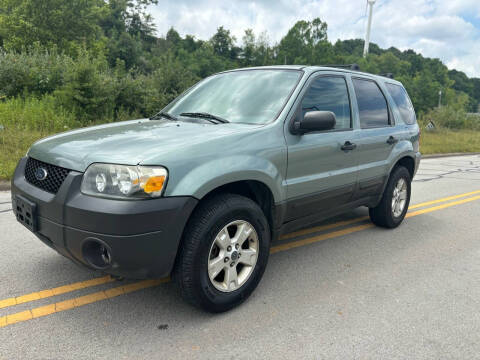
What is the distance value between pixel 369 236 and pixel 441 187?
4.74m

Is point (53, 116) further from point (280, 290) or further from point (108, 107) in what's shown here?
point (280, 290)

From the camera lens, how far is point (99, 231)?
2.21 metres

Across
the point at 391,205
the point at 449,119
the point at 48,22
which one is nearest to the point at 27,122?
the point at 391,205

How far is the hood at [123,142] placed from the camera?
2.40m

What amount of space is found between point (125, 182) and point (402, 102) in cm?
416

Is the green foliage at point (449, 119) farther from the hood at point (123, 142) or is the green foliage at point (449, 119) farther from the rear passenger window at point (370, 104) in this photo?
the hood at point (123, 142)

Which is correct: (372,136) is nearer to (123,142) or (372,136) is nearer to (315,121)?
(315,121)

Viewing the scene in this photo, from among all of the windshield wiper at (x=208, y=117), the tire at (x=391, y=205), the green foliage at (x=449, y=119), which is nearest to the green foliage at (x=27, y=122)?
the windshield wiper at (x=208, y=117)

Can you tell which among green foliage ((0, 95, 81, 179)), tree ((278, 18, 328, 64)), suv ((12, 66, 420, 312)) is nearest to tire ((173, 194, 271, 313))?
suv ((12, 66, 420, 312))

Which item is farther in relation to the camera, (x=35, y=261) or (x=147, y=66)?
(x=147, y=66)

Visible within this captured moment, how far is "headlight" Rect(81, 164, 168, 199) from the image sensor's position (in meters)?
2.25

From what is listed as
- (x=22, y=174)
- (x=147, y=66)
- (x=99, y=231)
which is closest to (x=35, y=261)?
(x=22, y=174)

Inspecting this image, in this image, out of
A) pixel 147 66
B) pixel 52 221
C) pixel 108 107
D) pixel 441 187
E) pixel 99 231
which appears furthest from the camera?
pixel 147 66

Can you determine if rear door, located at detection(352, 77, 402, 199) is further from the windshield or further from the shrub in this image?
the shrub
